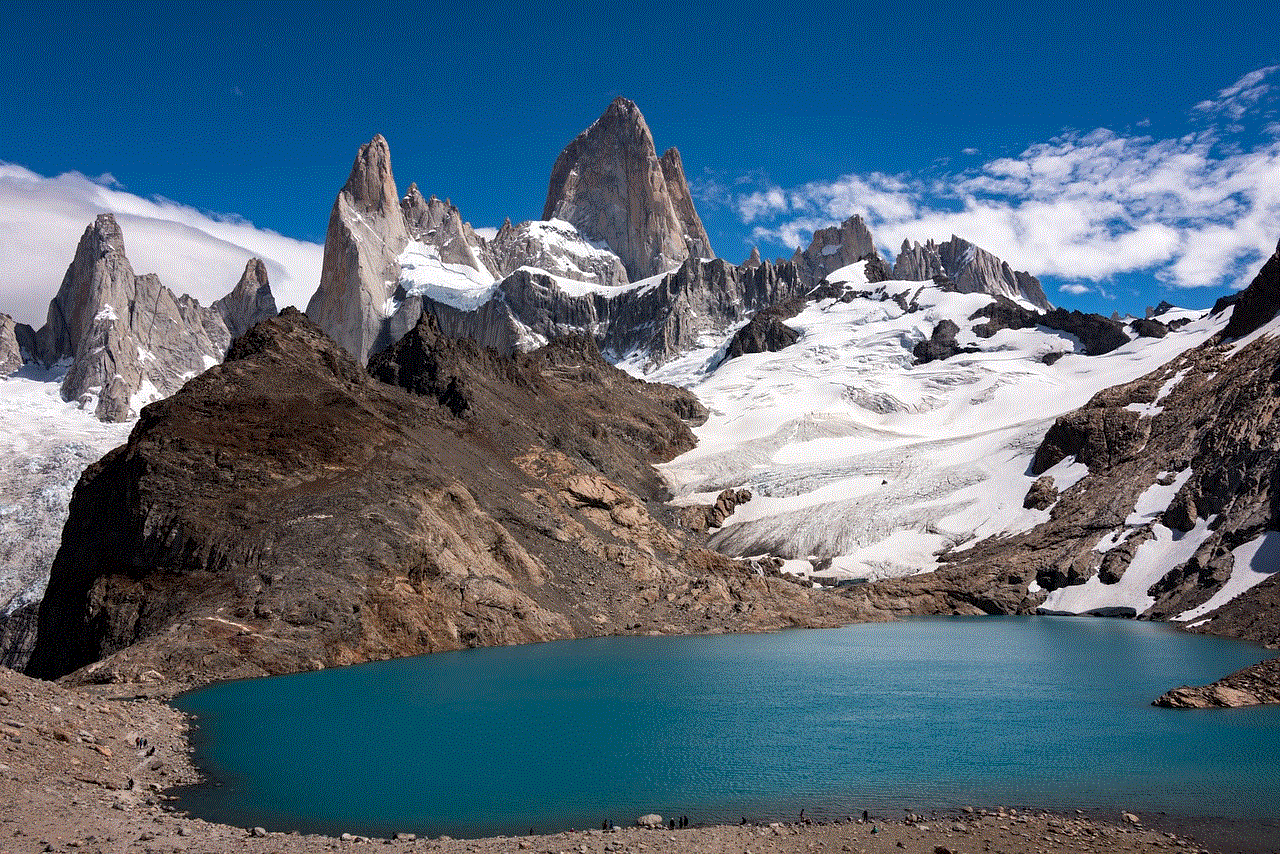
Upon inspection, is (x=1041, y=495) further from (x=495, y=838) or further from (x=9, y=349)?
(x=9, y=349)

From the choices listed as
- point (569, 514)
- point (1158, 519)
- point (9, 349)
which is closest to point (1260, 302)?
point (1158, 519)

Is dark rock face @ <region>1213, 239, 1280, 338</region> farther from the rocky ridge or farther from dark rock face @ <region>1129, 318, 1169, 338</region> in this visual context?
dark rock face @ <region>1129, 318, 1169, 338</region>

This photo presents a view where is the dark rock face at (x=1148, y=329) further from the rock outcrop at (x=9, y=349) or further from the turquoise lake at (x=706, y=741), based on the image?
the rock outcrop at (x=9, y=349)

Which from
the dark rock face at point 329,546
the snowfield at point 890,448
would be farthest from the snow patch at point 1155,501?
the dark rock face at point 329,546

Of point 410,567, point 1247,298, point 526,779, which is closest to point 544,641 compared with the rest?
point 410,567

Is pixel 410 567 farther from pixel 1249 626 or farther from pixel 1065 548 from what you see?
pixel 1065 548
